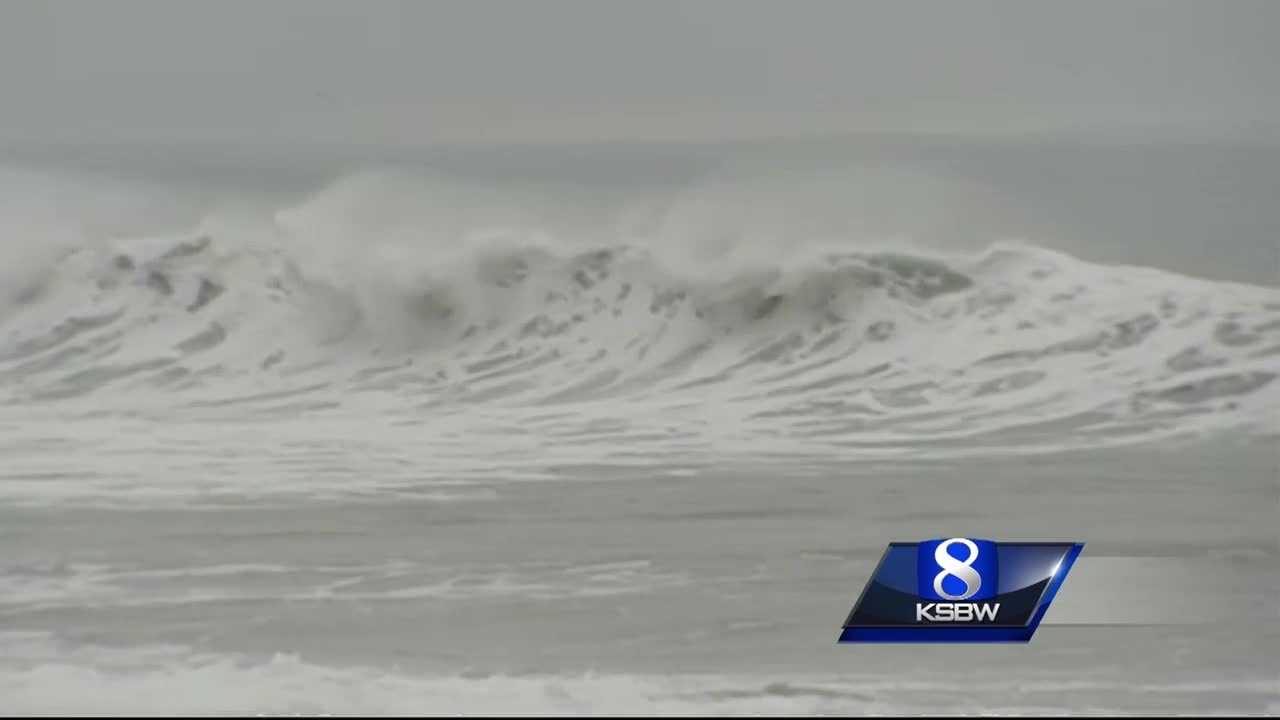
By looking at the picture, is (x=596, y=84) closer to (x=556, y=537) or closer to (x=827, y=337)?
(x=827, y=337)

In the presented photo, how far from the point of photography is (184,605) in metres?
2.58

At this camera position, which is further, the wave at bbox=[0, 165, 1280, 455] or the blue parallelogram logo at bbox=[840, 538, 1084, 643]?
the wave at bbox=[0, 165, 1280, 455]

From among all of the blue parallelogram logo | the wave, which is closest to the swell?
the wave

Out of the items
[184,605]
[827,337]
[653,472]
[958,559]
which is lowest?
[184,605]

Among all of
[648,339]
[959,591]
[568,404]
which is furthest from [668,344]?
[959,591]

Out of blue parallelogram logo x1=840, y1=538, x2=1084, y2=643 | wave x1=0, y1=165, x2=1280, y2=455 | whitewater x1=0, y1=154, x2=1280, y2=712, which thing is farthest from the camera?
wave x1=0, y1=165, x2=1280, y2=455

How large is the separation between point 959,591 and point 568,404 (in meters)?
0.96

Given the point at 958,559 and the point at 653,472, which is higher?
the point at 653,472

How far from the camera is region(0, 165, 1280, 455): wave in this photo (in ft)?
9.77

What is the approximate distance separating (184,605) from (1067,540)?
69.8 inches

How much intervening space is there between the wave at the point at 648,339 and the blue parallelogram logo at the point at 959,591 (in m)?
0.31

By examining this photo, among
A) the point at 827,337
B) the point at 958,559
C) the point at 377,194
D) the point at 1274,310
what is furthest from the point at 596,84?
the point at 1274,310

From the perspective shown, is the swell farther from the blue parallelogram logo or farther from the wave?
the blue parallelogram logo

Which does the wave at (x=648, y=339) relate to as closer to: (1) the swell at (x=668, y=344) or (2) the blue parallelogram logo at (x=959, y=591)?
(1) the swell at (x=668, y=344)
